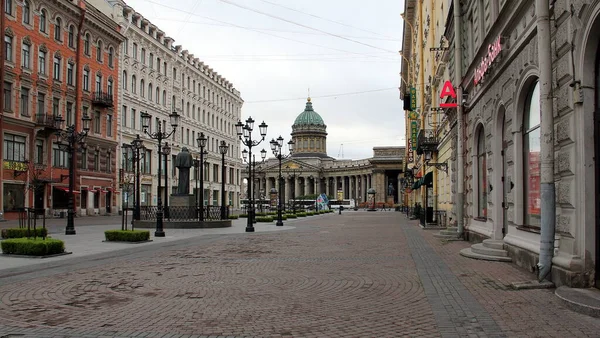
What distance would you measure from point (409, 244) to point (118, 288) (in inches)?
458

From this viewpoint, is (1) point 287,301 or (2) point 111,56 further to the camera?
(2) point 111,56

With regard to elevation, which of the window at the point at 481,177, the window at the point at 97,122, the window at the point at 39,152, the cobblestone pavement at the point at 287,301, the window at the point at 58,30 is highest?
the window at the point at 58,30

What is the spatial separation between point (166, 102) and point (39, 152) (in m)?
27.8

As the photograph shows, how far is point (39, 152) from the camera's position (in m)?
44.0

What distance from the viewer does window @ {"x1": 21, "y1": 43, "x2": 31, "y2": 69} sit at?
41.9 m

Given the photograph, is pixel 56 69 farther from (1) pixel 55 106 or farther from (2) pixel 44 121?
(2) pixel 44 121

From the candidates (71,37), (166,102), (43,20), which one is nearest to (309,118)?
(166,102)

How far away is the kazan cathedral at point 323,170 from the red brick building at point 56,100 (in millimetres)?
81160

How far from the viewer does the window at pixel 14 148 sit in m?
40.0

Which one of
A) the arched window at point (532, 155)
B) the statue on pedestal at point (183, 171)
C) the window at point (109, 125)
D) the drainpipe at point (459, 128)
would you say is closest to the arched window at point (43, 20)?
the window at point (109, 125)

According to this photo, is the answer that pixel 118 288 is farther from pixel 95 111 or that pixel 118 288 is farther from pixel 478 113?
pixel 95 111

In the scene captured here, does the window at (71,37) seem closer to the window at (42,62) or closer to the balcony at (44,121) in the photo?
the window at (42,62)

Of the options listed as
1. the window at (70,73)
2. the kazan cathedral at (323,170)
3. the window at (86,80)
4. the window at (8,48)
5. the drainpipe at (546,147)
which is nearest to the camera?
the drainpipe at (546,147)

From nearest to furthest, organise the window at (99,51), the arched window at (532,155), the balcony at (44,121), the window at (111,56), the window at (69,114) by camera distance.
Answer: the arched window at (532,155) → the balcony at (44,121) → the window at (69,114) → the window at (99,51) → the window at (111,56)
